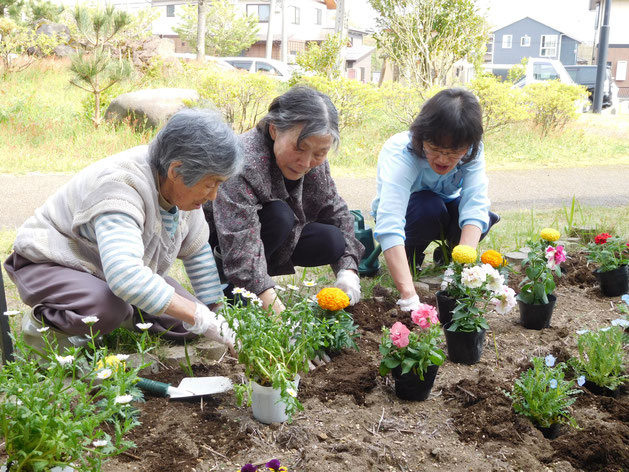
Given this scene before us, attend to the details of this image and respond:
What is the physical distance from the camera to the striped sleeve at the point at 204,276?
2.62 m

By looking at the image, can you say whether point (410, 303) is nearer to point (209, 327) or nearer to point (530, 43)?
point (209, 327)

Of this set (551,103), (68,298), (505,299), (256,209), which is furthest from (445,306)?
(551,103)

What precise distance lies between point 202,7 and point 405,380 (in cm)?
1597

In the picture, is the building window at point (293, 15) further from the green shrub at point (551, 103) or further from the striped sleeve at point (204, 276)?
the striped sleeve at point (204, 276)

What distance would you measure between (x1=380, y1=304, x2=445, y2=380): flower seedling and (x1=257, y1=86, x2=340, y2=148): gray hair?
88cm

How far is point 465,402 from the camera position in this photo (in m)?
2.18

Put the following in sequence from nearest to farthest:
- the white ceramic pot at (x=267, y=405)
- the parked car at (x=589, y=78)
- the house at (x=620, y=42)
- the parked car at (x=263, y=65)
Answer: the white ceramic pot at (x=267, y=405) → the parked car at (x=589, y=78) → the parked car at (x=263, y=65) → the house at (x=620, y=42)

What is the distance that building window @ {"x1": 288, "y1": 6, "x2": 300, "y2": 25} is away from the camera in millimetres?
42219

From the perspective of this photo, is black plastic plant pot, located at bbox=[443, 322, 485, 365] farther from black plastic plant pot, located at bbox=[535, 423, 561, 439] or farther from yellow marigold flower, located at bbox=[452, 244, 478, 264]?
black plastic plant pot, located at bbox=[535, 423, 561, 439]

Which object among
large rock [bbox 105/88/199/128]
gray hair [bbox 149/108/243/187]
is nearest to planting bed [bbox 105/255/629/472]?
gray hair [bbox 149/108/243/187]

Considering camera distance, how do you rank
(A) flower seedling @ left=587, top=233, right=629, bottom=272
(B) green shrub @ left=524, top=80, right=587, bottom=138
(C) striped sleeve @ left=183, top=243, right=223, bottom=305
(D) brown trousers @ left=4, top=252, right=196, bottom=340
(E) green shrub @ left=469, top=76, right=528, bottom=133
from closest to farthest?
(D) brown trousers @ left=4, top=252, right=196, bottom=340 < (C) striped sleeve @ left=183, top=243, right=223, bottom=305 < (A) flower seedling @ left=587, top=233, right=629, bottom=272 < (E) green shrub @ left=469, top=76, right=528, bottom=133 < (B) green shrub @ left=524, top=80, right=587, bottom=138

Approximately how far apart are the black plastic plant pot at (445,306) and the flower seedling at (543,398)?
720 millimetres

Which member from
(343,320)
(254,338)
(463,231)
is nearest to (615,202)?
(463,231)

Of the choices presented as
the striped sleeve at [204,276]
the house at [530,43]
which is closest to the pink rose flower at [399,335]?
the striped sleeve at [204,276]
